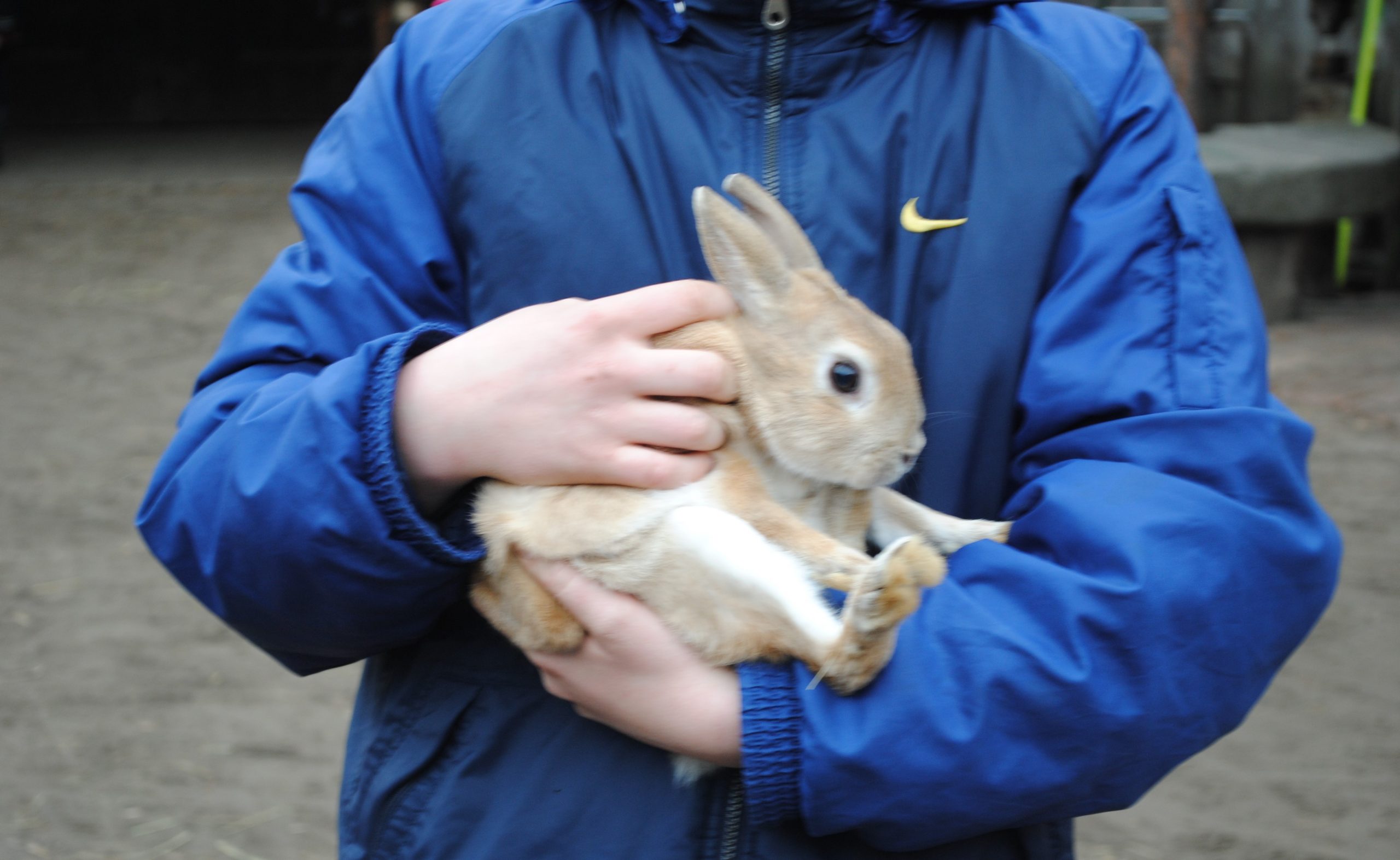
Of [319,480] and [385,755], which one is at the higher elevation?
[319,480]

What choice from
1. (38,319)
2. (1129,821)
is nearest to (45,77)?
(38,319)

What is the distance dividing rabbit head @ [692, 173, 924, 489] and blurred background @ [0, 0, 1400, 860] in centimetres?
233

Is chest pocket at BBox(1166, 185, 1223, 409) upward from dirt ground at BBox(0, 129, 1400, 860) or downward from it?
upward

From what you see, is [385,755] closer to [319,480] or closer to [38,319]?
[319,480]

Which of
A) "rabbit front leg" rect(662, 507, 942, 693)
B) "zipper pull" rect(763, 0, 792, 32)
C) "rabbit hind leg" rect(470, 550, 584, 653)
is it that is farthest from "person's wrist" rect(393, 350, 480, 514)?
"zipper pull" rect(763, 0, 792, 32)

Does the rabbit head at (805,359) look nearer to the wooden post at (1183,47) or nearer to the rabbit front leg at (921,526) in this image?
the rabbit front leg at (921,526)

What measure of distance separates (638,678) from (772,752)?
0.57 ft

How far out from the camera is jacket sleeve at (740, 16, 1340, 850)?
1282 millimetres

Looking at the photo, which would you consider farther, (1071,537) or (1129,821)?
(1129,821)

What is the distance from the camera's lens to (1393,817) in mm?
3469

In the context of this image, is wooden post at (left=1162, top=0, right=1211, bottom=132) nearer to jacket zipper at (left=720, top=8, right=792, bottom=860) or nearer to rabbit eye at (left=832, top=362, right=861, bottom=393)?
jacket zipper at (left=720, top=8, right=792, bottom=860)

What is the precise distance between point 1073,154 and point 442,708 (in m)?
1.02

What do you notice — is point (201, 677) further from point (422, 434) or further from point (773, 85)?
point (773, 85)

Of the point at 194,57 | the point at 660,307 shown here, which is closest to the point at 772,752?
the point at 660,307
